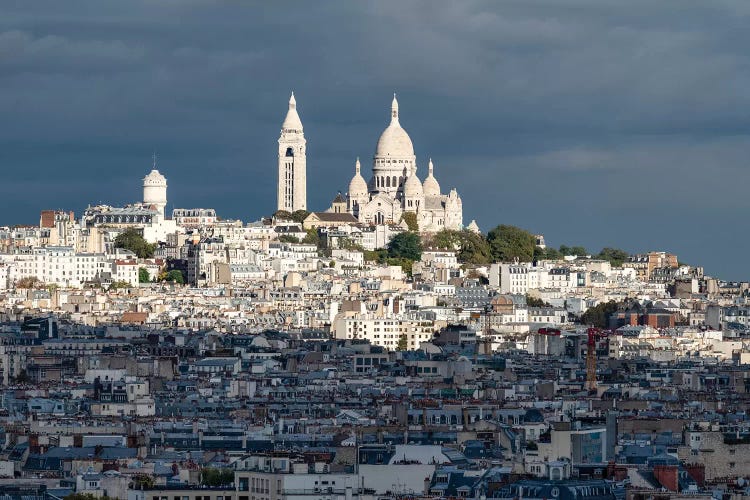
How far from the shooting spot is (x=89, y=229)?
622ft

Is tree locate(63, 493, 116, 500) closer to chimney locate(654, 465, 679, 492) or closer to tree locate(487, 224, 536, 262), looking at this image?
chimney locate(654, 465, 679, 492)

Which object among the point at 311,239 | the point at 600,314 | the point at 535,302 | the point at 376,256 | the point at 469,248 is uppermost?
the point at 311,239

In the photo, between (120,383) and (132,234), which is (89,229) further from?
(120,383)

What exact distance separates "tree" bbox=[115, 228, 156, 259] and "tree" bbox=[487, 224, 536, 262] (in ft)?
66.4

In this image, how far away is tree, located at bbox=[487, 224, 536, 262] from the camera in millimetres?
195500

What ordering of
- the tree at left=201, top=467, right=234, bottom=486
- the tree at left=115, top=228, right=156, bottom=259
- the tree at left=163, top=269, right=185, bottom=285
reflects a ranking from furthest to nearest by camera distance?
the tree at left=115, top=228, right=156, bottom=259 < the tree at left=163, top=269, right=185, bottom=285 < the tree at left=201, top=467, right=234, bottom=486

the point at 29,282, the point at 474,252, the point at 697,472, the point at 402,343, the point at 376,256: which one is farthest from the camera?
the point at 474,252

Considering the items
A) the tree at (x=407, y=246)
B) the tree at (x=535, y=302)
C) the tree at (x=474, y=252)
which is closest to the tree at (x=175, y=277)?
the tree at (x=407, y=246)

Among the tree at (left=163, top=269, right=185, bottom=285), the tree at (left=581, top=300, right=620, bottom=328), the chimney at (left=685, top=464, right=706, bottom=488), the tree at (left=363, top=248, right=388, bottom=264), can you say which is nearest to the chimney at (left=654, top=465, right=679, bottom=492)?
the chimney at (left=685, top=464, right=706, bottom=488)

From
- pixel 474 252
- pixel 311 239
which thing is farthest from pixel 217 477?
pixel 474 252

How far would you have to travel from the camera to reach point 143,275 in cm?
17962

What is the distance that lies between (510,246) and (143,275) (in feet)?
86.1

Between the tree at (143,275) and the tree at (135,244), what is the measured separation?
826 centimetres

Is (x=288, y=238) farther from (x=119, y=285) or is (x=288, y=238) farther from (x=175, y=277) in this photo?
(x=119, y=285)
